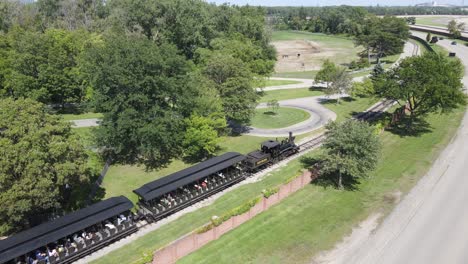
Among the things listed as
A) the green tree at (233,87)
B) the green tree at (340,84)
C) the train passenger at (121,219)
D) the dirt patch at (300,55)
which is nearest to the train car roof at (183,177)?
the train passenger at (121,219)

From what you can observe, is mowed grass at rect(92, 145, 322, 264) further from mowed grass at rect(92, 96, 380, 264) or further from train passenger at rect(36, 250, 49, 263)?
train passenger at rect(36, 250, 49, 263)

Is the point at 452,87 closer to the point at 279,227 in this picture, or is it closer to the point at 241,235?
the point at 279,227

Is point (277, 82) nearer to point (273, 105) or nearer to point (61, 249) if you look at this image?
point (273, 105)

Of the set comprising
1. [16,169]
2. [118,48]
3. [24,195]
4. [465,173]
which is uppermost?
[118,48]

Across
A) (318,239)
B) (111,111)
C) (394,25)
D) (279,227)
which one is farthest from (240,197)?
(394,25)

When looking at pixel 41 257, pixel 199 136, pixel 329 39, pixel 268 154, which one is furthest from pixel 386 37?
pixel 41 257

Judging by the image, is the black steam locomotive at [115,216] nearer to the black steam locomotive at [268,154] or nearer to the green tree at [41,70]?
the black steam locomotive at [268,154]
